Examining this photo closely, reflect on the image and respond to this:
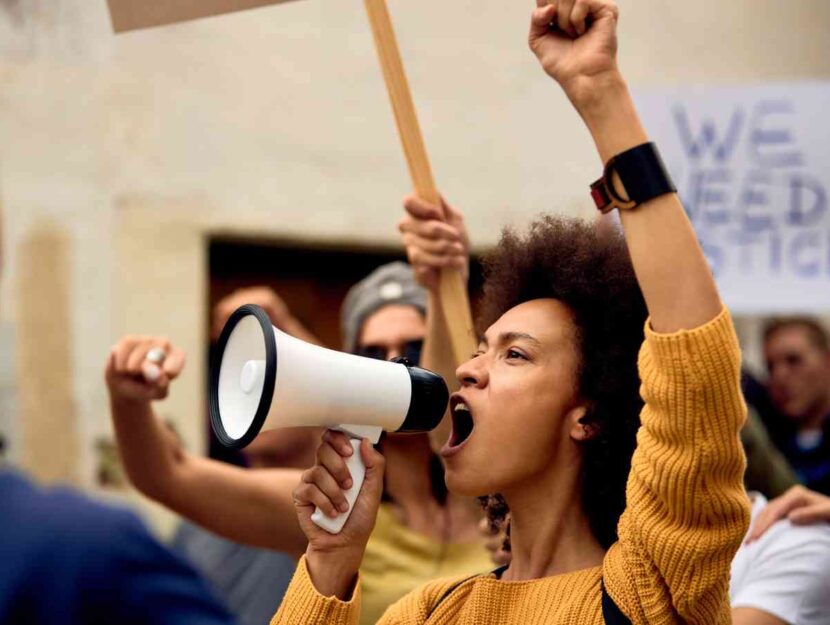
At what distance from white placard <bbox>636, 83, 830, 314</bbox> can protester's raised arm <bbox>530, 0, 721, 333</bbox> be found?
238 cm

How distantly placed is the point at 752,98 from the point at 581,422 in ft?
8.53

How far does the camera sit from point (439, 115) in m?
6.80

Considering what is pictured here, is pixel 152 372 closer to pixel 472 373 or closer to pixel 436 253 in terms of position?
pixel 436 253

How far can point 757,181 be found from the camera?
4.59m

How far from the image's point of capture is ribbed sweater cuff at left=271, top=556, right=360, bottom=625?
2.24 meters

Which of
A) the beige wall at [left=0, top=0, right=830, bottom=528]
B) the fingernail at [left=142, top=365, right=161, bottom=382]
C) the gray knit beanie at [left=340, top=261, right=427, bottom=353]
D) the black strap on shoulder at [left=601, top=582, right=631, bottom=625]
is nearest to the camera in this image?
the black strap on shoulder at [left=601, top=582, right=631, bottom=625]

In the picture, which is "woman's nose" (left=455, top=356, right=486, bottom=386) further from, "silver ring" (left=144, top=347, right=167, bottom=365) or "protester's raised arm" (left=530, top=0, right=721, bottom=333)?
"silver ring" (left=144, top=347, right=167, bottom=365)

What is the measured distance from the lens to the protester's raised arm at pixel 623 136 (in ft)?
6.46

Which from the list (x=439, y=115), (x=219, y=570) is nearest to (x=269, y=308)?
(x=219, y=570)

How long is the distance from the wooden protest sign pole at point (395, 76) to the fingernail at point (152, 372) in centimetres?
60

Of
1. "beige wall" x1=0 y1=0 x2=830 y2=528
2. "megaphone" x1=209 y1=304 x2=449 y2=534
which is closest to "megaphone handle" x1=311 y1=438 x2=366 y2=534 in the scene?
"megaphone" x1=209 y1=304 x2=449 y2=534

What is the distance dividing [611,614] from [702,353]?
0.41m

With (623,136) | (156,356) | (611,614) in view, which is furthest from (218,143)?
(611,614)

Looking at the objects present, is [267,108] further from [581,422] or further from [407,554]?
[581,422]
